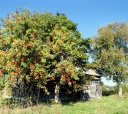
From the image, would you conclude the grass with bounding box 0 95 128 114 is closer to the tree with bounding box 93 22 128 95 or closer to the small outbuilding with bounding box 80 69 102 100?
the small outbuilding with bounding box 80 69 102 100

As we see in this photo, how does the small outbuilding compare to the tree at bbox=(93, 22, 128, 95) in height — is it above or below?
below

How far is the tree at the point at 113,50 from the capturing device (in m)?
22.1

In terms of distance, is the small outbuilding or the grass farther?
the small outbuilding

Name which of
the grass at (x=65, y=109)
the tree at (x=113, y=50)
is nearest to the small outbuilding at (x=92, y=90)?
the tree at (x=113, y=50)

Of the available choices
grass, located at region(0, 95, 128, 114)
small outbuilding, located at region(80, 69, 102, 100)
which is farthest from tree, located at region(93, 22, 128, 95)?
grass, located at region(0, 95, 128, 114)

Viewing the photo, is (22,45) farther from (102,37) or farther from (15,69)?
(102,37)

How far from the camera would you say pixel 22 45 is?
8039 mm

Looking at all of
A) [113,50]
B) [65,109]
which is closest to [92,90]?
[113,50]

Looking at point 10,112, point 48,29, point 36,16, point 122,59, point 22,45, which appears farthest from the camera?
point 122,59

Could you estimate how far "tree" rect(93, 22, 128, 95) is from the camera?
2206 cm

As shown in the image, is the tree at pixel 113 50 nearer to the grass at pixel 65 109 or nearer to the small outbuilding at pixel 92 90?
the small outbuilding at pixel 92 90

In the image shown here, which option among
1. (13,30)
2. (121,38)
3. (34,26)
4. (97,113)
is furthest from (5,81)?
(121,38)

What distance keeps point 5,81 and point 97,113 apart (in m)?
6.35

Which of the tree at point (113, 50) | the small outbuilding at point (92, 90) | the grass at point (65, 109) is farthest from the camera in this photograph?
the tree at point (113, 50)
